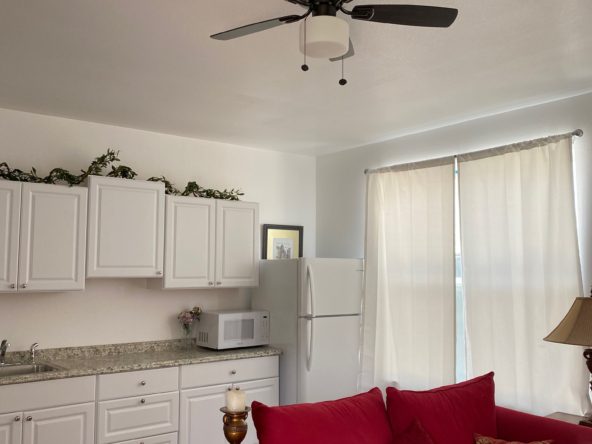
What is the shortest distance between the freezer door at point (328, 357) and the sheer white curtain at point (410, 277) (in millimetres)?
116

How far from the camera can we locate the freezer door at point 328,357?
4.40 meters

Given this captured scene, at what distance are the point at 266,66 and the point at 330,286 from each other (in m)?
2.05

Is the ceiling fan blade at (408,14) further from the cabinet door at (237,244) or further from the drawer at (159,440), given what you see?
the drawer at (159,440)

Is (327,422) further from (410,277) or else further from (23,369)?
(23,369)

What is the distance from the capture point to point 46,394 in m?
3.46

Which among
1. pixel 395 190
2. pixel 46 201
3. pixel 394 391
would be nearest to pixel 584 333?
pixel 394 391

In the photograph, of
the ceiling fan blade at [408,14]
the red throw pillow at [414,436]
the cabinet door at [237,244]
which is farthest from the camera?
the cabinet door at [237,244]

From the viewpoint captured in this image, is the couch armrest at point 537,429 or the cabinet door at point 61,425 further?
the cabinet door at point 61,425

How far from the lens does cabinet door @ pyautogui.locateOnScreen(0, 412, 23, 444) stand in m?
3.31

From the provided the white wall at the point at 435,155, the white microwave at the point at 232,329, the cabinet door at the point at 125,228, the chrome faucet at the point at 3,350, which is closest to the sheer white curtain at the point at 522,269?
the white wall at the point at 435,155

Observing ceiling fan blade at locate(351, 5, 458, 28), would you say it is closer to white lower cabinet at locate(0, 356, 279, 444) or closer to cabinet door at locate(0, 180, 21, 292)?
cabinet door at locate(0, 180, 21, 292)

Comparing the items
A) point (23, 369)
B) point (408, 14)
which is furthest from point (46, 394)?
point (408, 14)

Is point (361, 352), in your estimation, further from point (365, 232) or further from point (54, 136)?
point (54, 136)

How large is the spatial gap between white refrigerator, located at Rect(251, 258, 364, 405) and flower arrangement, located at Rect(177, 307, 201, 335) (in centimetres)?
57
